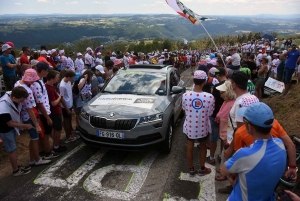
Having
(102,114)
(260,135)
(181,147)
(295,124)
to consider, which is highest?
(260,135)

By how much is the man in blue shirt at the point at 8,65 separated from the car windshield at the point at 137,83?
13.7 ft

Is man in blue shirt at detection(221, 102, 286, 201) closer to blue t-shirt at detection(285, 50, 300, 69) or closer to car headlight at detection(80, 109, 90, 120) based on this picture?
car headlight at detection(80, 109, 90, 120)

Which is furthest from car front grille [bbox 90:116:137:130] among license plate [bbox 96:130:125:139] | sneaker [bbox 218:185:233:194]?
sneaker [bbox 218:185:233:194]

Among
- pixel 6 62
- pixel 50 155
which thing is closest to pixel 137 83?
pixel 50 155

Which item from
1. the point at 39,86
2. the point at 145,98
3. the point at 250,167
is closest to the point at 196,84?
the point at 145,98

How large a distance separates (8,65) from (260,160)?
8509 millimetres

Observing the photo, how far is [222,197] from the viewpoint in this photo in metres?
3.93

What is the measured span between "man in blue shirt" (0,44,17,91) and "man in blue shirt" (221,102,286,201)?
8.28m

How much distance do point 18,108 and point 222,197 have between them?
12.6ft

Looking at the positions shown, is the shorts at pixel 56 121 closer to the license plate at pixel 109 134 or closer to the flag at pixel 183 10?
the license plate at pixel 109 134

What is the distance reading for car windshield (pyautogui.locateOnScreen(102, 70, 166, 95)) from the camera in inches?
232

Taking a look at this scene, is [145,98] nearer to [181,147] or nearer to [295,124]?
[181,147]

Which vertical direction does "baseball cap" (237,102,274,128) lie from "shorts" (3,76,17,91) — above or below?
above

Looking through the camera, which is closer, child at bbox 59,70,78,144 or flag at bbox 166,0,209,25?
child at bbox 59,70,78,144
